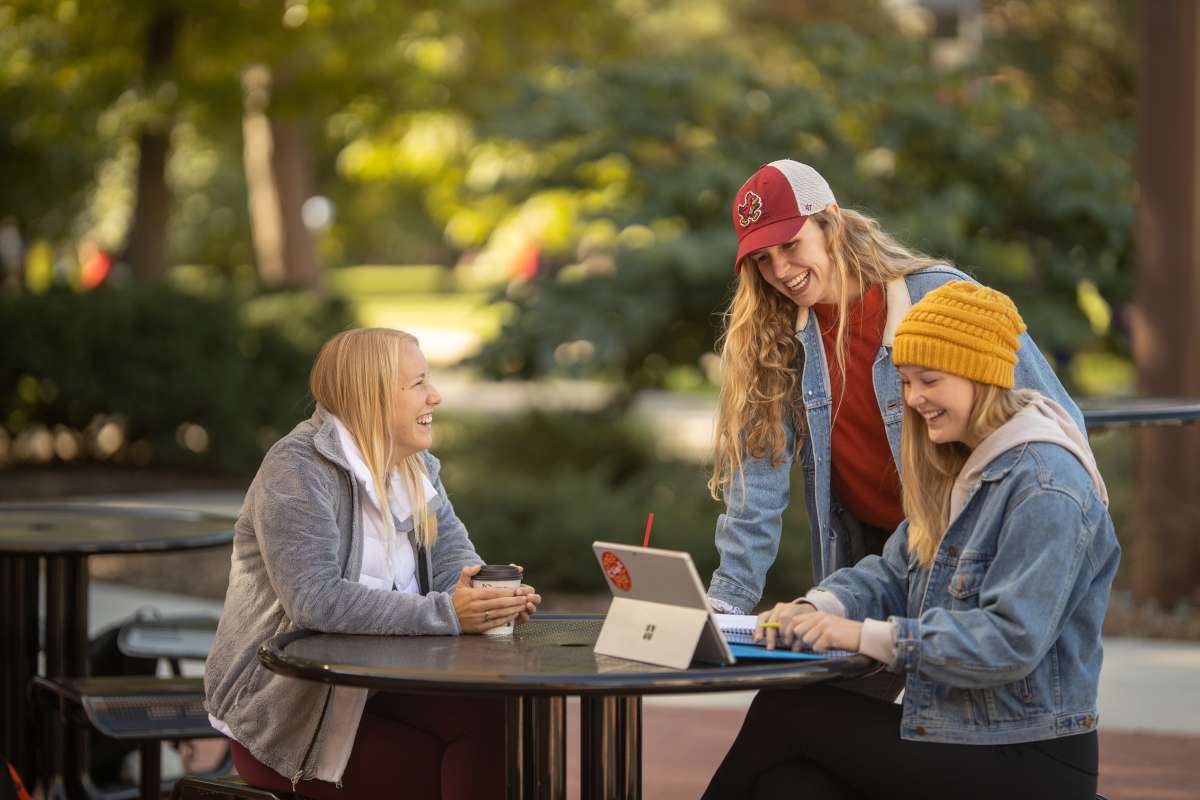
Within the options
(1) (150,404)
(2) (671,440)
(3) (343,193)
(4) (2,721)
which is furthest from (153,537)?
(3) (343,193)

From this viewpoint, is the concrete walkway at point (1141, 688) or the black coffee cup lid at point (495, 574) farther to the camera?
the concrete walkway at point (1141, 688)

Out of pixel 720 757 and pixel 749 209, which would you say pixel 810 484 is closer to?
pixel 749 209

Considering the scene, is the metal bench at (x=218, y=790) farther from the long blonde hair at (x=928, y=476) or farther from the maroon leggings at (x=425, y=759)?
the long blonde hair at (x=928, y=476)

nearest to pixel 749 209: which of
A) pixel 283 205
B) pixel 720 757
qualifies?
pixel 720 757

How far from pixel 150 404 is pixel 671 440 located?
14.3ft

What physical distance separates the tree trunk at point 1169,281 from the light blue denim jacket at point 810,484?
4953 mm

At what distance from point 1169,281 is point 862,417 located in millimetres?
5248

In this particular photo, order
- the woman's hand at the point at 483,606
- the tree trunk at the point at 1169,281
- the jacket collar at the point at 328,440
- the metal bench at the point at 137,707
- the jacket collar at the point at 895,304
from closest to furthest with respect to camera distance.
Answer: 1. the woman's hand at the point at 483,606
2. the jacket collar at the point at 328,440
3. the jacket collar at the point at 895,304
4. the metal bench at the point at 137,707
5. the tree trunk at the point at 1169,281

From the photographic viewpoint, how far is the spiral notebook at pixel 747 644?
3.25 m

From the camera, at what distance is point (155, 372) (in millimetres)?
13805

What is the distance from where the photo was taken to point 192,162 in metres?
39.5

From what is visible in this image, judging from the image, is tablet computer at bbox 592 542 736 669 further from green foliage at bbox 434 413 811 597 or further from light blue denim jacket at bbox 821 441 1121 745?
green foliage at bbox 434 413 811 597

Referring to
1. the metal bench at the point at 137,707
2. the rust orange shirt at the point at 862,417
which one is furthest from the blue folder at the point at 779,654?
the metal bench at the point at 137,707

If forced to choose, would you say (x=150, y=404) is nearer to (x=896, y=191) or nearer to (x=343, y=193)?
(x=896, y=191)
